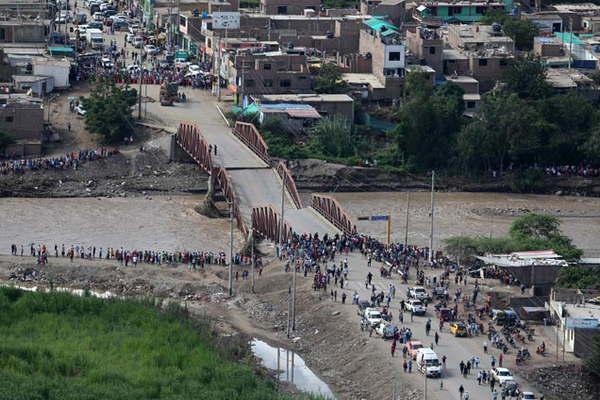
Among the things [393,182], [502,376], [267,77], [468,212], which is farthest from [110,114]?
[502,376]

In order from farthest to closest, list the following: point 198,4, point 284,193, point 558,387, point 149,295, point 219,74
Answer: point 198,4
point 219,74
point 284,193
point 149,295
point 558,387

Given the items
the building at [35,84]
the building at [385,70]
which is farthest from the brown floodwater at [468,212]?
the building at [35,84]

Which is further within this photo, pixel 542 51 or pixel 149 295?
pixel 542 51

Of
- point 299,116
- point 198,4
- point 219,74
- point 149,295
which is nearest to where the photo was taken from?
point 149,295

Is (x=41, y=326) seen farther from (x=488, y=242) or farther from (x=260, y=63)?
(x=260, y=63)

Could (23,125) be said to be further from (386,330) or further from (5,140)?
(386,330)

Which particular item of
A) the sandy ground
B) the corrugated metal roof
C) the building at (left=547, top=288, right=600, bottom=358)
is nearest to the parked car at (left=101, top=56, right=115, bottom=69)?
the corrugated metal roof

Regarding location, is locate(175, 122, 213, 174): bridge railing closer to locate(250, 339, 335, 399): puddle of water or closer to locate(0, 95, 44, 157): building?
locate(0, 95, 44, 157): building

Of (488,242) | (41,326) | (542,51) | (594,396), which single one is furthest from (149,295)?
(542,51)
